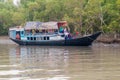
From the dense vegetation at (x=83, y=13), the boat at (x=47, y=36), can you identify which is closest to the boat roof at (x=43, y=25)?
the boat at (x=47, y=36)

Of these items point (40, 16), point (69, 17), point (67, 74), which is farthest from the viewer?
point (40, 16)

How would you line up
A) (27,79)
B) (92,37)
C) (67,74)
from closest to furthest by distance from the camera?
(27,79)
(67,74)
(92,37)

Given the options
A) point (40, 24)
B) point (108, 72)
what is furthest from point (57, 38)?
point (108, 72)

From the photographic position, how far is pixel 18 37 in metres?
40.9

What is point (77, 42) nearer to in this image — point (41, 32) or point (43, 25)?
point (43, 25)

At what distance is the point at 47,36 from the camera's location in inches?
1517

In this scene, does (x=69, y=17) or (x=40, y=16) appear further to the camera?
(x=40, y=16)

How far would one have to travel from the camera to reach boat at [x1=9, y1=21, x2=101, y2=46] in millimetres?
35766

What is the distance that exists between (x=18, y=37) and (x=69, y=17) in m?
7.52

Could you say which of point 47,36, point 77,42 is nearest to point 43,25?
Answer: point 47,36

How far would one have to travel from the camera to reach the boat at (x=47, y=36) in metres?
35.8

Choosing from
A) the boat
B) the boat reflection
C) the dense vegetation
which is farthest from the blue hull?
the boat reflection

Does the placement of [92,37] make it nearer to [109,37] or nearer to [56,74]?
[109,37]

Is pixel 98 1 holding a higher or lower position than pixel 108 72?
higher
